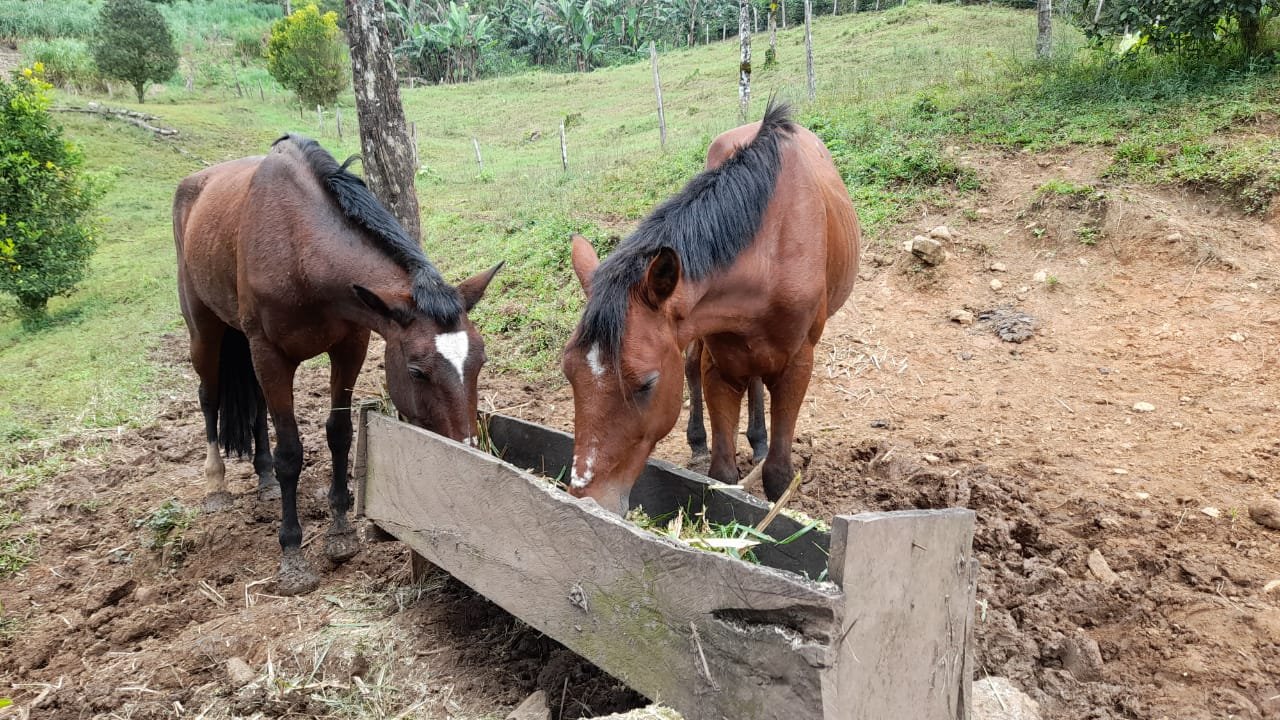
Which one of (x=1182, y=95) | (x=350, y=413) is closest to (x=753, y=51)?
(x=1182, y=95)

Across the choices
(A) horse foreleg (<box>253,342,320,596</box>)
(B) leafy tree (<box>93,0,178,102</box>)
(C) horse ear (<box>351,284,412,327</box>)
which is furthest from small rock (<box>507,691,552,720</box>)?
(B) leafy tree (<box>93,0,178,102</box>)

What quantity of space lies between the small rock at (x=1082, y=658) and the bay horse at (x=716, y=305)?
1.40m

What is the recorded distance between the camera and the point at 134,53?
981 inches

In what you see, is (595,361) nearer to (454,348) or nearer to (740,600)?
(454,348)

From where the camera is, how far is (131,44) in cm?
2483

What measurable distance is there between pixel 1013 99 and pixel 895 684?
9.60 meters

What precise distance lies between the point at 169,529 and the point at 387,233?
2398 mm

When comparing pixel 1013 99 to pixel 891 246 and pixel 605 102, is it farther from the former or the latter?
pixel 605 102

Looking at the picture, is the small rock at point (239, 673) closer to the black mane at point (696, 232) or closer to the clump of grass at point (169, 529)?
the clump of grass at point (169, 529)

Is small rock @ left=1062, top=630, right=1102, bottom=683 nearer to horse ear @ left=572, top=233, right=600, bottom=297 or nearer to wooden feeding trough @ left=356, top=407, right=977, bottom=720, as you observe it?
wooden feeding trough @ left=356, top=407, right=977, bottom=720

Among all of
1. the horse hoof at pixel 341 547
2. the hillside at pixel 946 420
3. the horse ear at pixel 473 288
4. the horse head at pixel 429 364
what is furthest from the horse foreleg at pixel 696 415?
the horse hoof at pixel 341 547

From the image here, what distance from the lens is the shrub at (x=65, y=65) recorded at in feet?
82.5

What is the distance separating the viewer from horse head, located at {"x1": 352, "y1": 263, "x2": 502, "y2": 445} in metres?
3.21

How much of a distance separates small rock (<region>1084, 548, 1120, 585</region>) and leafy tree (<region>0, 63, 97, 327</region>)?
12.1 meters
